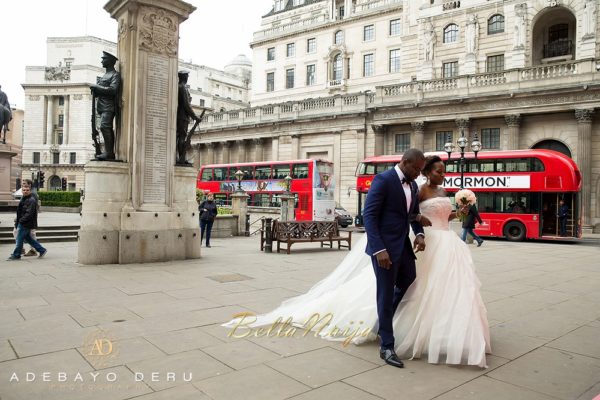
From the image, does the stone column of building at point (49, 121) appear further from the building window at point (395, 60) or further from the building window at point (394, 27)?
the building window at point (394, 27)

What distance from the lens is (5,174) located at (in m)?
19.1

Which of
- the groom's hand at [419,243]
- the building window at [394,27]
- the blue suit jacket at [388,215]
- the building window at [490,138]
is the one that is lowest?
the groom's hand at [419,243]

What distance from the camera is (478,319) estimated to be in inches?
168

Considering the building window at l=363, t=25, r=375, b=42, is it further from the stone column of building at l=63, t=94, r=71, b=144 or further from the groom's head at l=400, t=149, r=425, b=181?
the stone column of building at l=63, t=94, r=71, b=144

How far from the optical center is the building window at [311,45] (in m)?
49.8

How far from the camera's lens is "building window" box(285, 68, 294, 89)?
5173 cm

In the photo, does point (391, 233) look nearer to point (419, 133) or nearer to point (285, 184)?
point (285, 184)

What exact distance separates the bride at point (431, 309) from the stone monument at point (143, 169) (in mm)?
5613

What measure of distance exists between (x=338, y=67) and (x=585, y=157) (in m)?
27.5

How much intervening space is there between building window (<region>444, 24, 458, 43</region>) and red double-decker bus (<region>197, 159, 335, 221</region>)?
16.3 metres

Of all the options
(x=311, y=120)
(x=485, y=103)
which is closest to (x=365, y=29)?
(x=311, y=120)

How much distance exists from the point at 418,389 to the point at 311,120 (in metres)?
37.0

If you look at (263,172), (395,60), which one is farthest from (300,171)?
(395,60)

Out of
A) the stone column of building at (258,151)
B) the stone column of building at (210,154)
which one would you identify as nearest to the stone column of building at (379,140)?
the stone column of building at (258,151)
